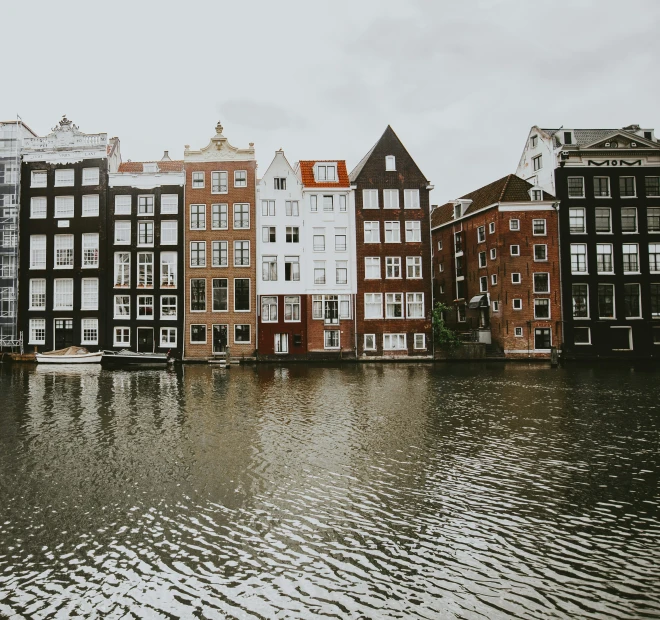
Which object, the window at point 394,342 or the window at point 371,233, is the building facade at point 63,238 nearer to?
the window at point 371,233

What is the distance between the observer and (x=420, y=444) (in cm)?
1728

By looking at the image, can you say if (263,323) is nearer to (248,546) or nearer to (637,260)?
(637,260)

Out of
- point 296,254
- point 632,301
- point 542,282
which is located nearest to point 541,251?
point 542,282

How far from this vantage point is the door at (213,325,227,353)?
57.5 m

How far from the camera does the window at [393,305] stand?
58656 millimetres

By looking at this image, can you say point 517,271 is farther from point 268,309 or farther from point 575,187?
point 268,309

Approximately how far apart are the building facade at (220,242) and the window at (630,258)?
3868 centimetres

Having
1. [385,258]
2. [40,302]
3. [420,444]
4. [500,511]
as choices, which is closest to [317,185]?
[385,258]

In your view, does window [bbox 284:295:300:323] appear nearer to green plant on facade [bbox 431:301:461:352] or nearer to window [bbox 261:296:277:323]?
window [bbox 261:296:277:323]

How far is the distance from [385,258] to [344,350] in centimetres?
1052

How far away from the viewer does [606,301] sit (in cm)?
5959

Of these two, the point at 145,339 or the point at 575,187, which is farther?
the point at 575,187

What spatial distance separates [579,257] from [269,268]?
106 feet

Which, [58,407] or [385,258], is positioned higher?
[385,258]
